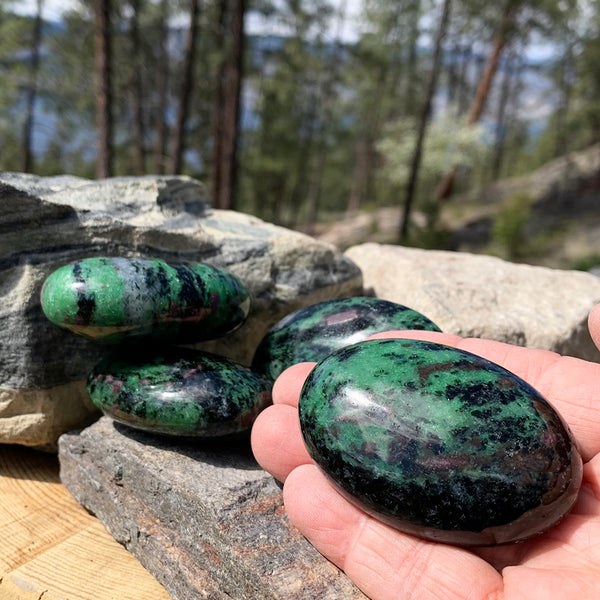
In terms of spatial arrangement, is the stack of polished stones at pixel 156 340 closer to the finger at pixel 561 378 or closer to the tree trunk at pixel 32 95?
the finger at pixel 561 378

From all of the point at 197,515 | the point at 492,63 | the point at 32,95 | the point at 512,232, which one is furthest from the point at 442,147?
the point at 197,515

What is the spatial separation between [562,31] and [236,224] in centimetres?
1908

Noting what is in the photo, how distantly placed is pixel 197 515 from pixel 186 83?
8743mm

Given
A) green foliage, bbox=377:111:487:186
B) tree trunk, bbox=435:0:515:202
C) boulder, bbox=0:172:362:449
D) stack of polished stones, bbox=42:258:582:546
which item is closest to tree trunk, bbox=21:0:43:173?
green foliage, bbox=377:111:487:186

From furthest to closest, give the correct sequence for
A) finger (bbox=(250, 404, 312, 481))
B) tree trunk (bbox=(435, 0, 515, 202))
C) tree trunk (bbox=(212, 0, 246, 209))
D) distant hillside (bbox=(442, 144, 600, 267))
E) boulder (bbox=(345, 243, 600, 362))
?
1. tree trunk (bbox=(435, 0, 515, 202))
2. distant hillside (bbox=(442, 144, 600, 267))
3. tree trunk (bbox=(212, 0, 246, 209))
4. boulder (bbox=(345, 243, 600, 362))
5. finger (bbox=(250, 404, 312, 481))

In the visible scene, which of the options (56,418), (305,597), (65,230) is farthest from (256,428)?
(65,230)

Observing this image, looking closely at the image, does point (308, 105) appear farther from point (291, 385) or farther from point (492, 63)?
point (291, 385)

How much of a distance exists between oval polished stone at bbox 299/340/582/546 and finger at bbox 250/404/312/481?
0.60ft

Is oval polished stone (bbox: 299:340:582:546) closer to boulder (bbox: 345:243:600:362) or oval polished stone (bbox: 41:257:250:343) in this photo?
oval polished stone (bbox: 41:257:250:343)

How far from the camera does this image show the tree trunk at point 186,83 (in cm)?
841

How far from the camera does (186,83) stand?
882cm

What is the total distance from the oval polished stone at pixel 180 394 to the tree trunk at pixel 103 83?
6467mm

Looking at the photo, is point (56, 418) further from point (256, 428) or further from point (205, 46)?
point (205, 46)

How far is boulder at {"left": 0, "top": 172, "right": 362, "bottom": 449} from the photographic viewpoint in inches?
80.0
